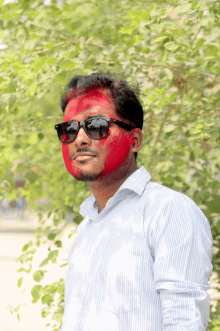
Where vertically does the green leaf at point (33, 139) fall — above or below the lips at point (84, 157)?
above

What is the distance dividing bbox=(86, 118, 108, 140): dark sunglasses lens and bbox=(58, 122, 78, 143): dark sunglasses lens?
0.21ft

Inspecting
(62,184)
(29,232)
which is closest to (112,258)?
(62,184)

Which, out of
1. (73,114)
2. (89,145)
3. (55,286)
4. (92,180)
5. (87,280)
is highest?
(73,114)

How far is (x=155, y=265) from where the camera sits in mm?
1311

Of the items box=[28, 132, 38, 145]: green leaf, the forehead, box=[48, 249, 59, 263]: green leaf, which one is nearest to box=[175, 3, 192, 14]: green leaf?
the forehead

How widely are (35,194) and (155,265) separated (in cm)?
305

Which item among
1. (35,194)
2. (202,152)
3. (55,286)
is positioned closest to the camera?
(55,286)

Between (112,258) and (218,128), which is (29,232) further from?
(112,258)

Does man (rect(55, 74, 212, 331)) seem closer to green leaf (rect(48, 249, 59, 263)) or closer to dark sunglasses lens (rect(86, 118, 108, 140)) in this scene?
dark sunglasses lens (rect(86, 118, 108, 140))

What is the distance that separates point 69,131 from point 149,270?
63cm

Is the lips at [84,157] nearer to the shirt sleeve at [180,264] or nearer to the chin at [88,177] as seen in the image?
the chin at [88,177]

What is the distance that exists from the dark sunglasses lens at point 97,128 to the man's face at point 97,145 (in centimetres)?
2

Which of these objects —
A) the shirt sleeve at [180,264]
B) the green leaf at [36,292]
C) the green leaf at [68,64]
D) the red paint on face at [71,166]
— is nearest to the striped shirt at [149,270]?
the shirt sleeve at [180,264]

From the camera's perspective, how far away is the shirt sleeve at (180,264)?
1.26 meters
